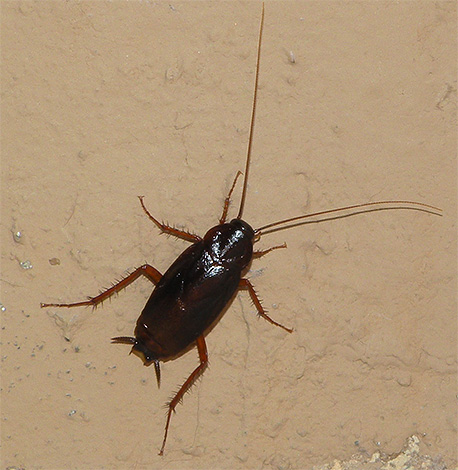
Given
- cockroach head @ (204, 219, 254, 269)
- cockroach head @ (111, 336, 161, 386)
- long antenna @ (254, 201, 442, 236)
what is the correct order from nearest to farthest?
cockroach head @ (111, 336, 161, 386) → cockroach head @ (204, 219, 254, 269) → long antenna @ (254, 201, 442, 236)

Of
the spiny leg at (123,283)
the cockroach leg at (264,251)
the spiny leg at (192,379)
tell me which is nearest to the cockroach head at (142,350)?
the spiny leg at (192,379)

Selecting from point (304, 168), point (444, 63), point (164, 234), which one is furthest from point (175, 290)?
point (444, 63)

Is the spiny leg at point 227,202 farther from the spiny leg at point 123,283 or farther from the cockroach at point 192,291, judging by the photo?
the spiny leg at point 123,283

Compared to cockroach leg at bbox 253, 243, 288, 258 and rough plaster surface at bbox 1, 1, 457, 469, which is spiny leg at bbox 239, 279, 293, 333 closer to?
rough plaster surface at bbox 1, 1, 457, 469

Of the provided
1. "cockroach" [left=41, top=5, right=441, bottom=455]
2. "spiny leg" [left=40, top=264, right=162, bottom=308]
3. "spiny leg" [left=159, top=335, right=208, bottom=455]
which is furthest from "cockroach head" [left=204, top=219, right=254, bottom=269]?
"spiny leg" [left=159, top=335, right=208, bottom=455]

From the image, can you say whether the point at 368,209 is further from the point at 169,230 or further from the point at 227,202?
the point at 169,230

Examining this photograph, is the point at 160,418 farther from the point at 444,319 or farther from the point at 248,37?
the point at 248,37

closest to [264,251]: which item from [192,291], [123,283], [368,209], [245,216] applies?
[245,216]
